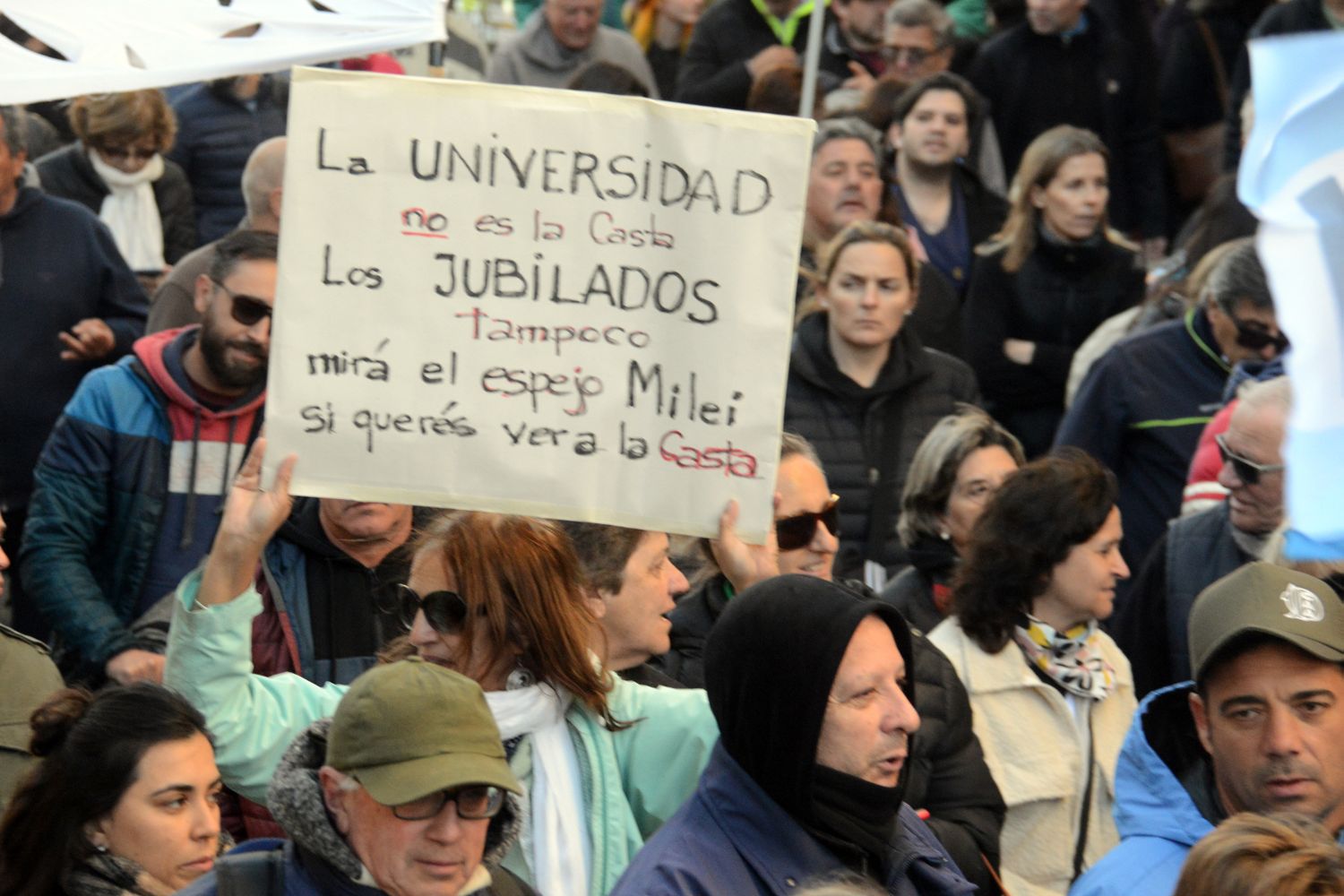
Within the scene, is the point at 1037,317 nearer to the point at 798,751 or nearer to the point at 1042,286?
the point at 1042,286

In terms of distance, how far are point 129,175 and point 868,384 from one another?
3.37 meters

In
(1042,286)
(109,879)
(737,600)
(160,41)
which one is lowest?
(109,879)

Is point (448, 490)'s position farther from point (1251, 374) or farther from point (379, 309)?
point (1251, 374)

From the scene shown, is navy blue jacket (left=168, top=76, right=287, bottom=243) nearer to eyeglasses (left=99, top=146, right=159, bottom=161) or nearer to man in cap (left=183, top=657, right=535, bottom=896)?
eyeglasses (left=99, top=146, right=159, bottom=161)

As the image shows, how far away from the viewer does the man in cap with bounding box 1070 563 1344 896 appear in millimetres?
4129

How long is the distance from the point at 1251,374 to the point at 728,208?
332 cm

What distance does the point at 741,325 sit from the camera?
4102mm

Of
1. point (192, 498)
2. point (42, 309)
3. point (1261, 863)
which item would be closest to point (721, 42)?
point (42, 309)

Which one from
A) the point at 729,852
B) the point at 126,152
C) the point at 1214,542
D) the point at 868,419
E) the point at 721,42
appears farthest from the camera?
the point at 721,42

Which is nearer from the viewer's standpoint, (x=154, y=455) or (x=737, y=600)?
(x=737, y=600)

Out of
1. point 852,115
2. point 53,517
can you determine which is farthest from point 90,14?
point 852,115

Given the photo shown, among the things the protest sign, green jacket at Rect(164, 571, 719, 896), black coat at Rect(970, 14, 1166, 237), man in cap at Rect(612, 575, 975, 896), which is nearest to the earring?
green jacket at Rect(164, 571, 719, 896)

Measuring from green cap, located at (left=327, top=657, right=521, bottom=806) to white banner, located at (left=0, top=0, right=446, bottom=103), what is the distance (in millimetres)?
2054

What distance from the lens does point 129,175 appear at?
8.69m
